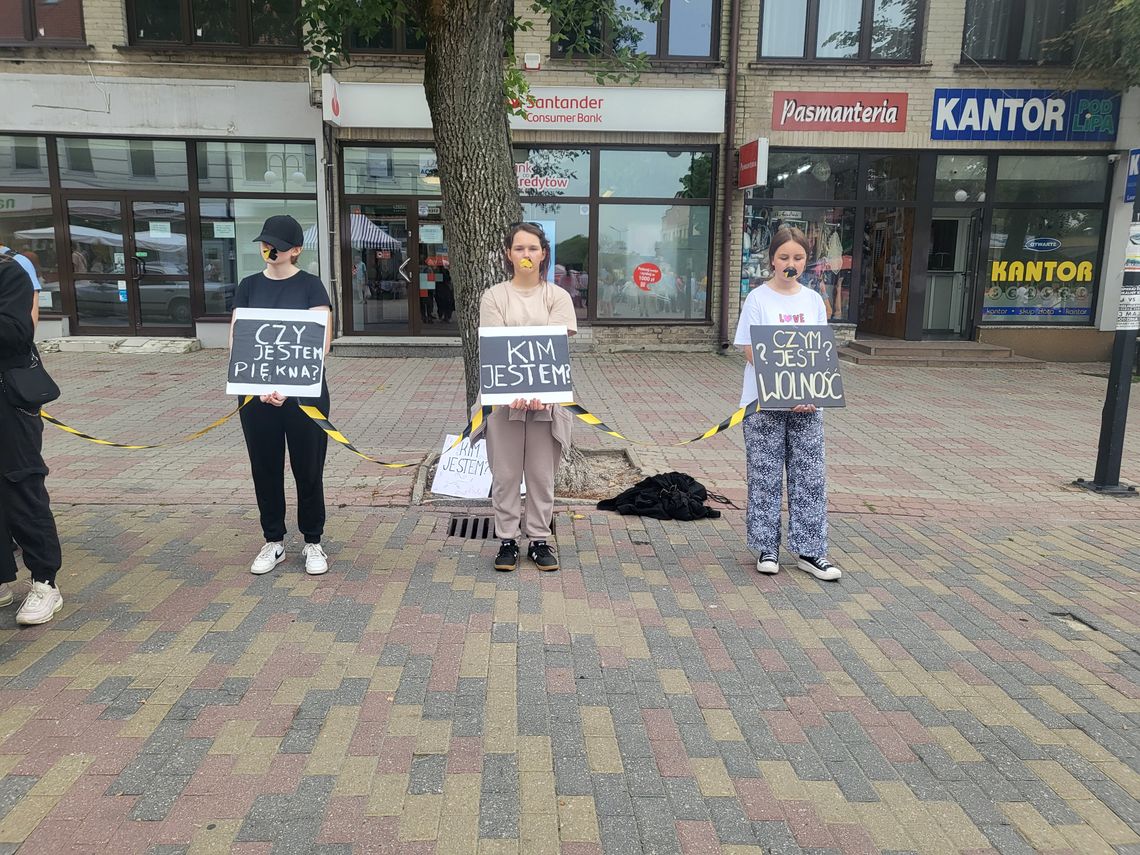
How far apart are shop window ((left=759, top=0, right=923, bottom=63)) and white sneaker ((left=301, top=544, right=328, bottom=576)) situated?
12553 mm

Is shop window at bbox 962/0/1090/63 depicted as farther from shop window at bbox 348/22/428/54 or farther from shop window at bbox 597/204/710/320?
shop window at bbox 348/22/428/54

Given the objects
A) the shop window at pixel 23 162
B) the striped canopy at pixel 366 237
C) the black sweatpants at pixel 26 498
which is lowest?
the black sweatpants at pixel 26 498

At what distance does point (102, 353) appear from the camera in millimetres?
13625

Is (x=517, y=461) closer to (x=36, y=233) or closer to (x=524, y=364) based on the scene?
(x=524, y=364)

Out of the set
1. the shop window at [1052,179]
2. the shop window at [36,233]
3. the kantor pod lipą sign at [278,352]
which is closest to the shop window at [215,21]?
the shop window at [36,233]

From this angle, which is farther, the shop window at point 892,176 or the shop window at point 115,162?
the shop window at point 892,176

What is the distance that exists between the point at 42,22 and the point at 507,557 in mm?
14130

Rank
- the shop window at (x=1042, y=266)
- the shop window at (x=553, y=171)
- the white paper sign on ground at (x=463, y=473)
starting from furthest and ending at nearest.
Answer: the shop window at (x=1042, y=266)
the shop window at (x=553, y=171)
the white paper sign on ground at (x=463, y=473)

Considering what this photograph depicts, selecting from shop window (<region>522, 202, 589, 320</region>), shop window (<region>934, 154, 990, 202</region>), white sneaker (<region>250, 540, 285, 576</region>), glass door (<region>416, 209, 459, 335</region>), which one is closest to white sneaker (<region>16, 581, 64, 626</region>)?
white sneaker (<region>250, 540, 285, 576</region>)

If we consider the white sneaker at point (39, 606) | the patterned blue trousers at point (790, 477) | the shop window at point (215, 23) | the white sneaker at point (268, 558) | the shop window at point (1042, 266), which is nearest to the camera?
the white sneaker at point (39, 606)

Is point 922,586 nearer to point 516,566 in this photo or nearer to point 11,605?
point 516,566

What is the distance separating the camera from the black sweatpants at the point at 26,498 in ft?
12.5

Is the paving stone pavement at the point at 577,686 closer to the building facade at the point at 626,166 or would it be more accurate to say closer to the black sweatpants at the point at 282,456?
the black sweatpants at the point at 282,456

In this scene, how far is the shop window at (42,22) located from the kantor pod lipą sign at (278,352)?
40.9 ft
